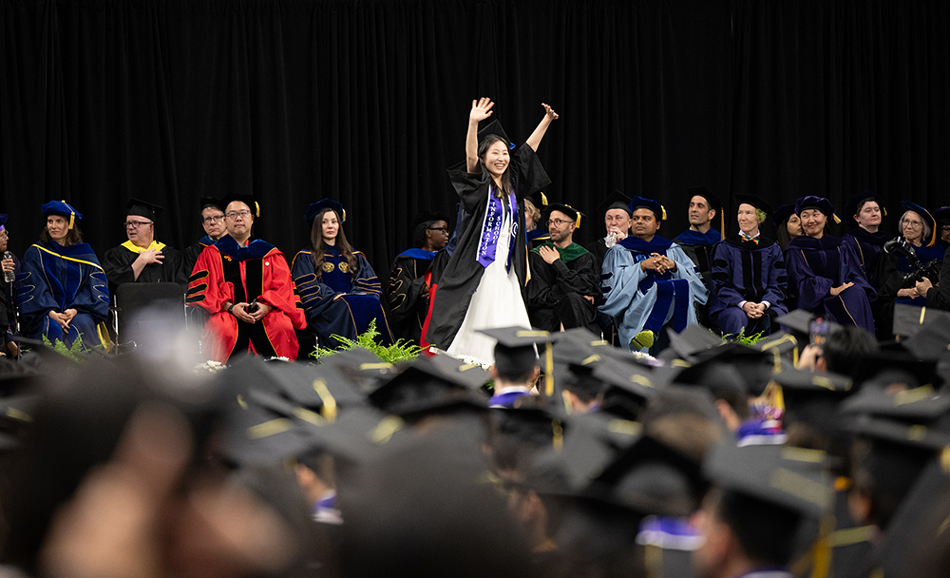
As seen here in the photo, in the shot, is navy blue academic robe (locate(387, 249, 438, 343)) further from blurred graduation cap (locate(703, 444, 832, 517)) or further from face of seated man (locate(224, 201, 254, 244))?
blurred graduation cap (locate(703, 444, 832, 517))

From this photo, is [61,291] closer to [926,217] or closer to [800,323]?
[800,323]

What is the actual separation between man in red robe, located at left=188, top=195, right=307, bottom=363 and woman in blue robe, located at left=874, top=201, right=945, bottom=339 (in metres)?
5.47

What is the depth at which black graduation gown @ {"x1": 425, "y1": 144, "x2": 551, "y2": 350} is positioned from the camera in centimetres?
618

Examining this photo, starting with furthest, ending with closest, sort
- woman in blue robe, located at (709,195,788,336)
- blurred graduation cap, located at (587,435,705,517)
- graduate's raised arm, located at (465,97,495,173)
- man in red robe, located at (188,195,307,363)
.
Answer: woman in blue robe, located at (709,195,788,336) → man in red robe, located at (188,195,307,363) → graduate's raised arm, located at (465,97,495,173) → blurred graduation cap, located at (587,435,705,517)

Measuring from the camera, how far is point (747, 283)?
7.46 meters

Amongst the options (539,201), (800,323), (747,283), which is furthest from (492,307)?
(800,323)

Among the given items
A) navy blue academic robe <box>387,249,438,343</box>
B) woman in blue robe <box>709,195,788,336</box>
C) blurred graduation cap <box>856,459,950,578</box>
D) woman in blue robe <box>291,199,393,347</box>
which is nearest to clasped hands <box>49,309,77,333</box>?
woman in blue robe <box>291,199,393,347</box>

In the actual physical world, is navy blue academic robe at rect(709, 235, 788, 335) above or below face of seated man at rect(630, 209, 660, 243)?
below

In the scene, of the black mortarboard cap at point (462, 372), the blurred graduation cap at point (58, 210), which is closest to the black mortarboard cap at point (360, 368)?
the black mortarboard cap at point (462, 372)

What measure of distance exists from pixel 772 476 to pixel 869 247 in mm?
8006

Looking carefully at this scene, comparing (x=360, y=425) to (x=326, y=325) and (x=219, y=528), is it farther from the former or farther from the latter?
(x=326, y=325)

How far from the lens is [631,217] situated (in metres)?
7.66

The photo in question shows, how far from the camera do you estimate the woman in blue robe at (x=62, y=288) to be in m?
6.83

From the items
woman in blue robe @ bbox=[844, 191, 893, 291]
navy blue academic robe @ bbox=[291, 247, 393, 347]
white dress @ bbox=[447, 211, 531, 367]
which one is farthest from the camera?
woman in blue robe @ bbox=[844, 191, 893, 291]
